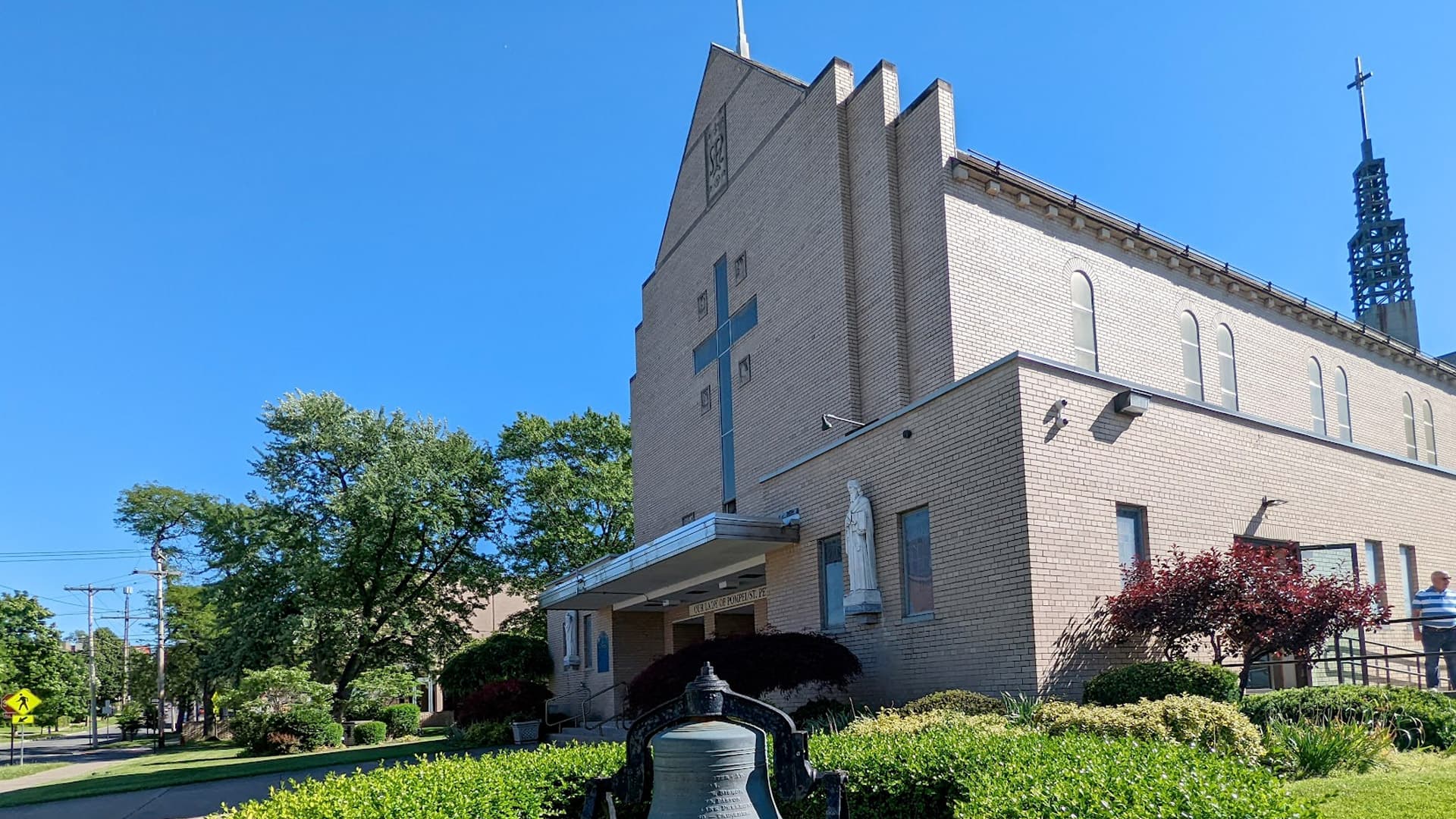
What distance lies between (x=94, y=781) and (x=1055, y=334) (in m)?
23.4

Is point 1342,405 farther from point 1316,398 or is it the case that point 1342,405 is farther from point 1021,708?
point 1021,708

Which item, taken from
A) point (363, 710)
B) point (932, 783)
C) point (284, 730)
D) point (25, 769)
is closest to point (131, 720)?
point (25, 769)

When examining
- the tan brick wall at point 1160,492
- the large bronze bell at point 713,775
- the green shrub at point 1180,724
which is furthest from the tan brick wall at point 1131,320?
the large bronze bell at point 713,775

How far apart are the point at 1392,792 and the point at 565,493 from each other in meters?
39.4

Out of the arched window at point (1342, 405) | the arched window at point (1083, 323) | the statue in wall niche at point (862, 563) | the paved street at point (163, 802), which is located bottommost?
the paved street at point (163, 802)

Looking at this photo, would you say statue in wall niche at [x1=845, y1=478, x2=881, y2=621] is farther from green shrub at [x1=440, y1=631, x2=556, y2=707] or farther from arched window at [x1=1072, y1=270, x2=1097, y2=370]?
green shrub at [x1=440, y1=631, x2=556, y2=707]

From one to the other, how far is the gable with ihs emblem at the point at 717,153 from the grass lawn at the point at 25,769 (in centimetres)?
2485

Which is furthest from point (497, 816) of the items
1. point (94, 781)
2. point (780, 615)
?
point (94, 781)

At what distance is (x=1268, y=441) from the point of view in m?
16.0

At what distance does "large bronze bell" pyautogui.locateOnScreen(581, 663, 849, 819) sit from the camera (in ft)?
17.2

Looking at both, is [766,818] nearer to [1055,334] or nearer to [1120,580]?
[1120,580]

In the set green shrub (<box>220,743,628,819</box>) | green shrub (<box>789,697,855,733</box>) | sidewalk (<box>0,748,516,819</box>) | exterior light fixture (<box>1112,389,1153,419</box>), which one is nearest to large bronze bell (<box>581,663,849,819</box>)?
green shrub (<box>220,743,628,819</box>)

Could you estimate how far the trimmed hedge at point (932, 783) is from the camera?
541cm

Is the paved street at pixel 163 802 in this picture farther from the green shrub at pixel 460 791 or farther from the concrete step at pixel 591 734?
the green shrub at pixel 460 791
